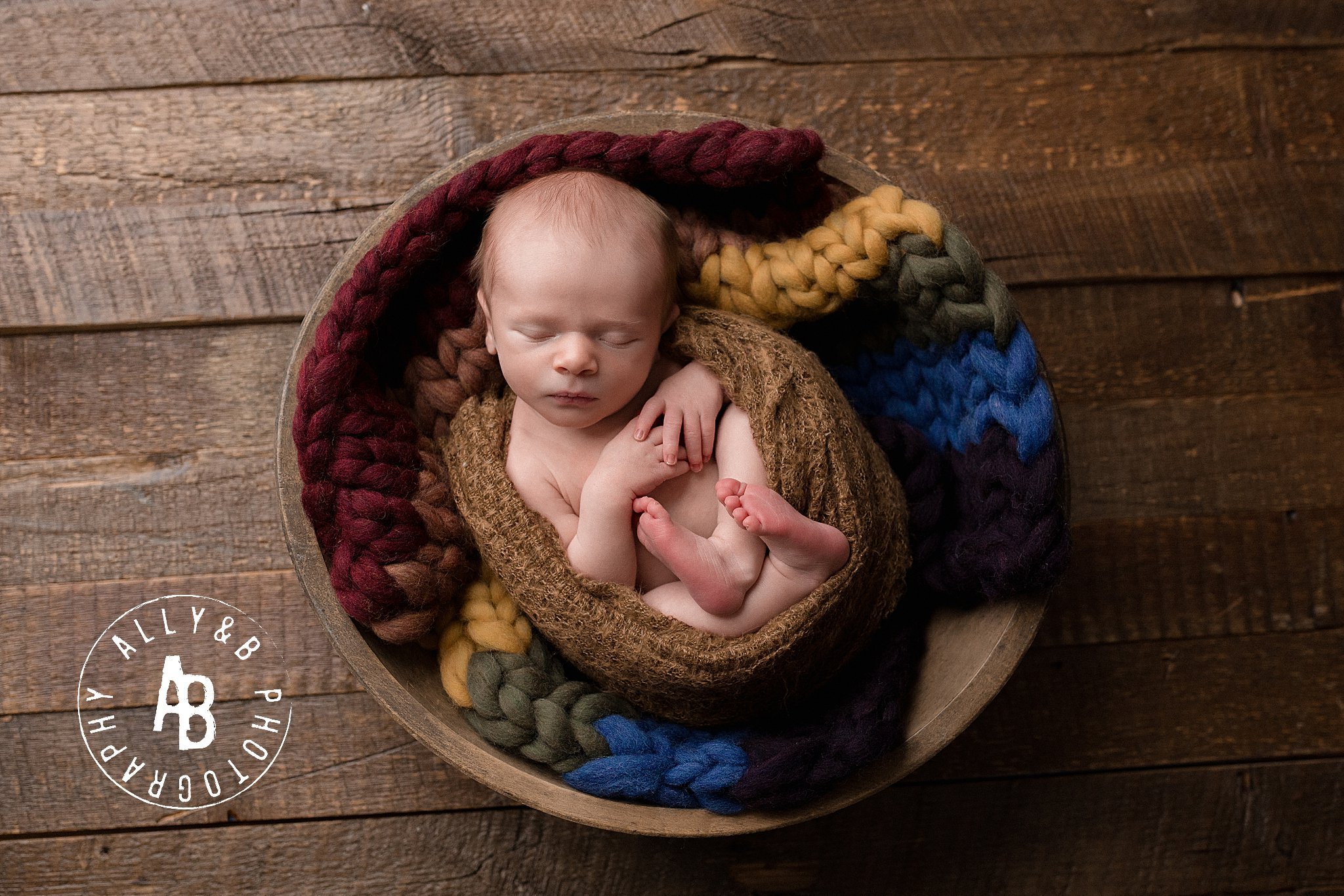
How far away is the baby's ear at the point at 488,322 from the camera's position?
965 mm

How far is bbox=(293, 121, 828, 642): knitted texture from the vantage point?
35.4 inches

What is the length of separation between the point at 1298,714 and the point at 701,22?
1.13m

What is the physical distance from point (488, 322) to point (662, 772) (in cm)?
47

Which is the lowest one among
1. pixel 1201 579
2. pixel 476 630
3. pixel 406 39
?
pixel 1201 579

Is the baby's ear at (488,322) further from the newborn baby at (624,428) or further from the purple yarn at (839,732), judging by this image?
the purple yarn at (839,732)

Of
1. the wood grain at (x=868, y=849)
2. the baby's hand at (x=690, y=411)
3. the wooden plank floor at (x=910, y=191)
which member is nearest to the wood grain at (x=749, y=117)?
the wooden plank floor at (x=910, y=191)

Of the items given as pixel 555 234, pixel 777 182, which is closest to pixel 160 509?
pixel 555 234

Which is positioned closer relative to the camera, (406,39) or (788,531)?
(788,531)

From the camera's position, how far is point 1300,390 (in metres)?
1.26

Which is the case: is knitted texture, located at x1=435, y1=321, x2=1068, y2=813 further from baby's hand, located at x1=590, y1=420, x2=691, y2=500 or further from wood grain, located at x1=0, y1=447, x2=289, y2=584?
wood grain, located at x1=0, y1=447, x2=289, y2=584

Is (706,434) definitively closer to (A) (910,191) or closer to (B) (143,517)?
(A) (910,191)

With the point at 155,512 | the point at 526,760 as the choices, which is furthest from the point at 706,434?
the point at 155,512

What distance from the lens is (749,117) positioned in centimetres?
123
